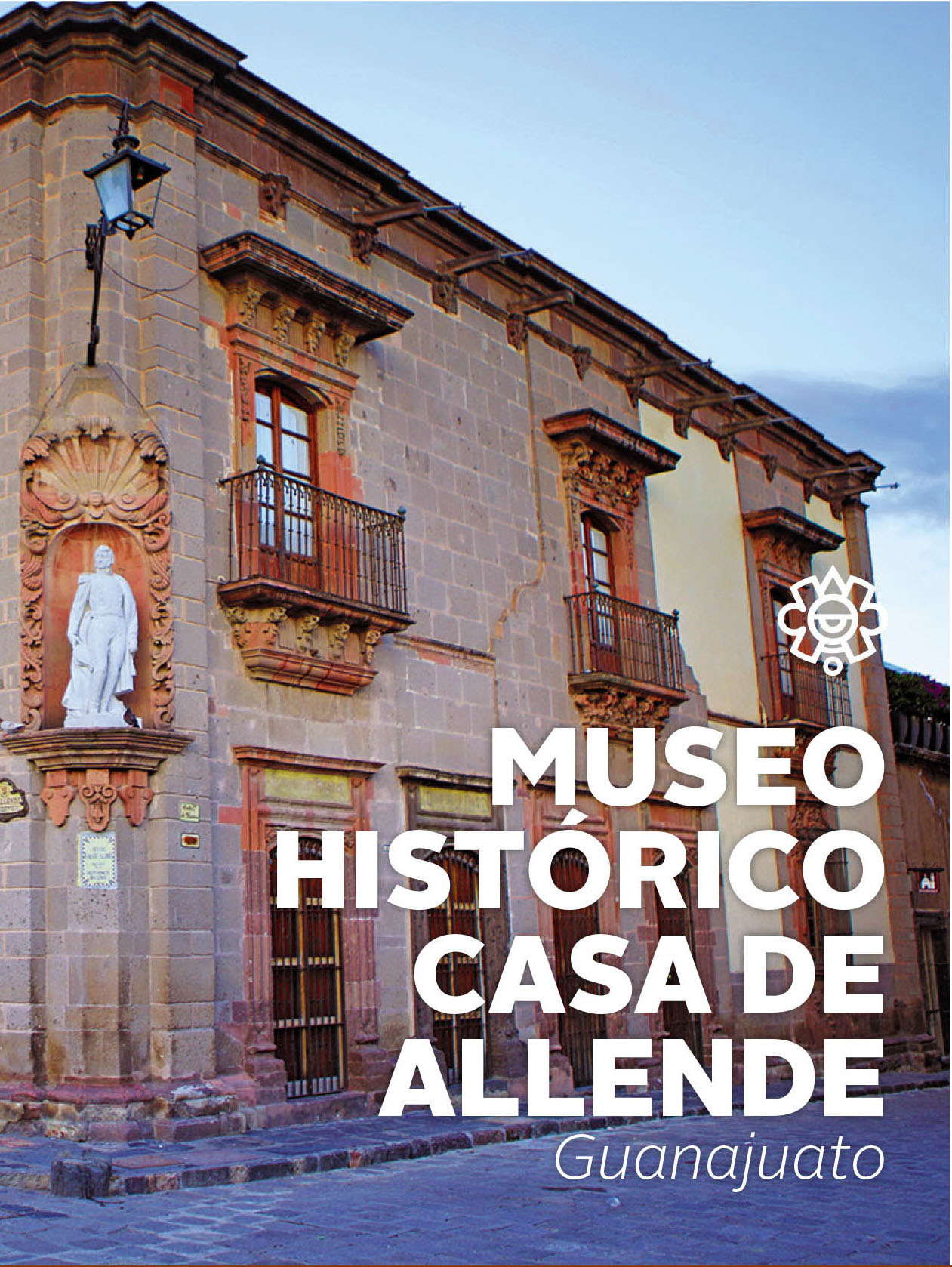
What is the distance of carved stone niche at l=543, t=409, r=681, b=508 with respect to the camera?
17.0 meters

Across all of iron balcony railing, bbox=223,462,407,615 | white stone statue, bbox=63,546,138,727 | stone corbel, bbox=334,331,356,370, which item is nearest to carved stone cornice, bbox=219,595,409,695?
iron balcony railing, bbox=223,462,407,615

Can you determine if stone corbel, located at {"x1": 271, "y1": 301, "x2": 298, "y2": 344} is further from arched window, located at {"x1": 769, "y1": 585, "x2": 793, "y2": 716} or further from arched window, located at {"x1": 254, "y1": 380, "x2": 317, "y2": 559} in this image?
arched window, located at {"x1": 769, "y1": 585, "x2": 793, "y2": 716}

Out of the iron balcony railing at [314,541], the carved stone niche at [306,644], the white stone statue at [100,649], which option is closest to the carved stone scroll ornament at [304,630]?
the carved stone niche at [306,644]

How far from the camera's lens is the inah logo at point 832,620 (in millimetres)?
21969

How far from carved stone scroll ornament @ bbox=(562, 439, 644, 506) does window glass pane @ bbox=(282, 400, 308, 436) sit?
4.24m

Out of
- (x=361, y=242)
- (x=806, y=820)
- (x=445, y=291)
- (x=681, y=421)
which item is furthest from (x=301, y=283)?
(x=806, y=820)

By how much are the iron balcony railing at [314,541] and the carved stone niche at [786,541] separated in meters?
8.46

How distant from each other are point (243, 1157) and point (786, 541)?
14.2 meters

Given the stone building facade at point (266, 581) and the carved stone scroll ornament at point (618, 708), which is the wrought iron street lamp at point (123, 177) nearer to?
the stone building facade at point (266, 581)

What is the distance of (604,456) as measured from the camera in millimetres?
17578

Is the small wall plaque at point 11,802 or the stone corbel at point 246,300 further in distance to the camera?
the stone corbel at point 246,300

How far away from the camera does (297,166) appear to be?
14227 mm

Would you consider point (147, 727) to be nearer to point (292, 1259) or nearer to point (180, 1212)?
point (180, 1212)

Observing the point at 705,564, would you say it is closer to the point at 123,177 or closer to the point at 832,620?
the point at 832,620
